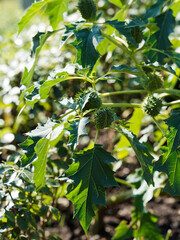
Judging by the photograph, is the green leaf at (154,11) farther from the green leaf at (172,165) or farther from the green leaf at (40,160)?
the green leaf at (40,160)

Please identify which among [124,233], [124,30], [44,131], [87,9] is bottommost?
[124,233]

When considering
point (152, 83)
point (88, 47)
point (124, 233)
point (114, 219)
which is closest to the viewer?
point (88, 47)

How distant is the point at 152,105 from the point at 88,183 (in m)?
0.43

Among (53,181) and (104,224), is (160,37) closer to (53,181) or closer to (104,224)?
(53,181)

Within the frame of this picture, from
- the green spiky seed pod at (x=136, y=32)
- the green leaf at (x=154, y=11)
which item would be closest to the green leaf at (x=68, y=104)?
the green spiky seed pod at (x=136, y=32)

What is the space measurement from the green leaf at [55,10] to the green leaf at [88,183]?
68 cm

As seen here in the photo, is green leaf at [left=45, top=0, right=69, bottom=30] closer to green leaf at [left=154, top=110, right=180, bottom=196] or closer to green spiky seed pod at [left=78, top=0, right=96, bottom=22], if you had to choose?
green spiky seed pod at [left=78, top=0, right=96, bottom=22]

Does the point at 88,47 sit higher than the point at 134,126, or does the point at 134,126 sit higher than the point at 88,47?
the point at 88,47

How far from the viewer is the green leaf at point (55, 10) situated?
140cm

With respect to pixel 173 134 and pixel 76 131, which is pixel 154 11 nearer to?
pixel 173 134

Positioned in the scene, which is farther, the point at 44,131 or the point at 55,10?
the point at 55,10

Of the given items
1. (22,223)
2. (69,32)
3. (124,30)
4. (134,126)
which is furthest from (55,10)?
(22,223)

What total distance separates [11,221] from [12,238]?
12cm

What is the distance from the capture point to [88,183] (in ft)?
3.83
